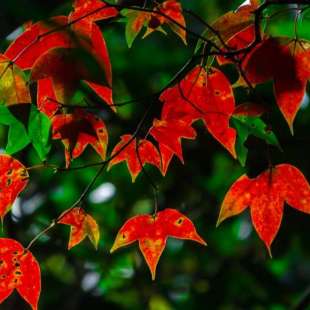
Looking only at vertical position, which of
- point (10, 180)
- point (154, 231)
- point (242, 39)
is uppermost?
point (242, 39)

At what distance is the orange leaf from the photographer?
27.3 inches

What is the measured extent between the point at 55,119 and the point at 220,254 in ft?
4.13

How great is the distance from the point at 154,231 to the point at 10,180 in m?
0.18

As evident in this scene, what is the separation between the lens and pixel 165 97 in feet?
2.21

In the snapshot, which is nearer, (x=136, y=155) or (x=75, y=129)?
(x=75, y=129)

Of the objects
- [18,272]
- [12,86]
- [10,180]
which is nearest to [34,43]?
[12,86]

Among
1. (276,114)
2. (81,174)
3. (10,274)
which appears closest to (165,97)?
(10,274)

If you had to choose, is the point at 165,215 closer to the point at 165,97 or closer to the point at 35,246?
the point at 165,97

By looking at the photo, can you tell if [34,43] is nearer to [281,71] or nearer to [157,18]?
[157,18]

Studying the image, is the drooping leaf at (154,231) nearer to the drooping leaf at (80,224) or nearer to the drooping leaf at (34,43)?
the drooping leaf at (80,224)

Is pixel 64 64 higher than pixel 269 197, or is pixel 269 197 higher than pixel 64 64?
pixel 64 64

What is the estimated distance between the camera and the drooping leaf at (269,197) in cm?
69

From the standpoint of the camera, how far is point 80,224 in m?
0.74

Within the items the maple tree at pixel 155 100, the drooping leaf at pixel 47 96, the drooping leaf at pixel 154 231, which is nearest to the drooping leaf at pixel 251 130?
the maple tree at pixel 155 100
